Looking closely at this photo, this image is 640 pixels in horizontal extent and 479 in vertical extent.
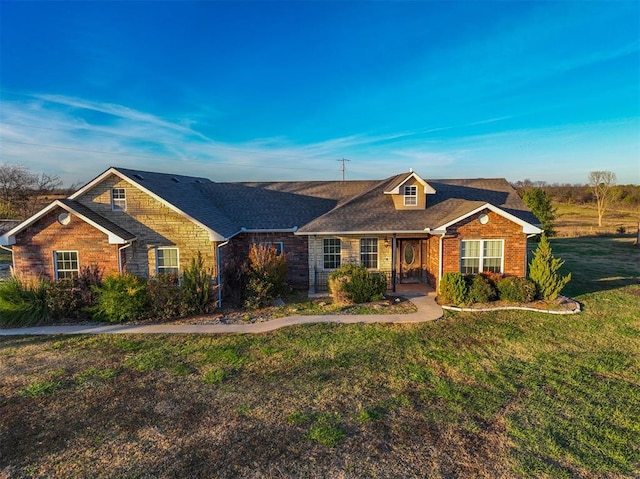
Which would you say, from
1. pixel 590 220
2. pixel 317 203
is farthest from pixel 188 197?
pixel 590 220

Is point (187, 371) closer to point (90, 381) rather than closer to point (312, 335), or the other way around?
point (90, 381)

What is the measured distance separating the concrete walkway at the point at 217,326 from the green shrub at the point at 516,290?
9.96 feet

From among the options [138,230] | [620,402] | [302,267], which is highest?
[138,230]

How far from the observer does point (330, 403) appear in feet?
25.3

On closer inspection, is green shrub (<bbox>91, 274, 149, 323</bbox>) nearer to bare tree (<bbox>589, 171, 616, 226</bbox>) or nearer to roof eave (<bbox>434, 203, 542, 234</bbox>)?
roof eave (<bbox>434, 203, 542, 234</bbox>)

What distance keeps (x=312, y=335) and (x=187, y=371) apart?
3.85 metres

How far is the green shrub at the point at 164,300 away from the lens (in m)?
13.7

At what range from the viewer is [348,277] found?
1540 centimetres

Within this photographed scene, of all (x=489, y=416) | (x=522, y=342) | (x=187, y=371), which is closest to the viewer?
(x=489, y=416)

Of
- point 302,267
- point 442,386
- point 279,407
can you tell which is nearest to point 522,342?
point 442,386

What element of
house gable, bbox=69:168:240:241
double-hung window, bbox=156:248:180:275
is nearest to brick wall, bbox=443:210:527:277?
house gable, bbox=69:168:240:241

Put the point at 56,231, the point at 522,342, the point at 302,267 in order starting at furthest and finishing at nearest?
the point at 302,267 < the point at 56,231 < the point at 522,342

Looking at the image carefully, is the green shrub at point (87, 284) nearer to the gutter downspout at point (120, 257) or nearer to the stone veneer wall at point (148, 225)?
the gutter downspout at point (120, 257)

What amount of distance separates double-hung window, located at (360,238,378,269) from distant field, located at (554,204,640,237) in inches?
1207
